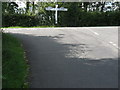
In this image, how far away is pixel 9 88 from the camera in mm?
6828

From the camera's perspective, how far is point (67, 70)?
9.11 metres

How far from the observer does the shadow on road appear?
303 inches

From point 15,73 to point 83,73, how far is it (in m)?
2.07

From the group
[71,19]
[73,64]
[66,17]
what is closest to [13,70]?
[73,64]

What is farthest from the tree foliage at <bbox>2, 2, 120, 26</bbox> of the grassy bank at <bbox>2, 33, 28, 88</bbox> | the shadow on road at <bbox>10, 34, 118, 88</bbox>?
the grassy bank at <bbox>2, 33, 28, 88</bbox>

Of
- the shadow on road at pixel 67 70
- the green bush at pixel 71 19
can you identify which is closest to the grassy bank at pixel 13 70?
the shadow on road at pixel 67 70

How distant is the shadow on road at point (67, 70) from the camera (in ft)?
25.3

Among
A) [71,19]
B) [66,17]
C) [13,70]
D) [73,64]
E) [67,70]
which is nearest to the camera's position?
[13,70]

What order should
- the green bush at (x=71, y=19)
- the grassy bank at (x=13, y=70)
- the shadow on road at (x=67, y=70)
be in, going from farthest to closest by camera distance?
the green bush at (x=71, y=19) < the shadow on road at (x=67, y=70) < the grassy bank at (x=13, y=70)

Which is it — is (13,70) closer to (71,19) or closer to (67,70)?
(67,70)

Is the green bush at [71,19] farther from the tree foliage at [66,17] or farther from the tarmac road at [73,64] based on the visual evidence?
the tarmac road at [73,64]

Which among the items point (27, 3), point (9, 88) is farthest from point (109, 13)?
point (9, 88)

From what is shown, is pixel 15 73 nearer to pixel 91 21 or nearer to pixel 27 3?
pixel 91 21

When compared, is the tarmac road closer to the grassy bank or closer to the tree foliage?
the grassy bank
